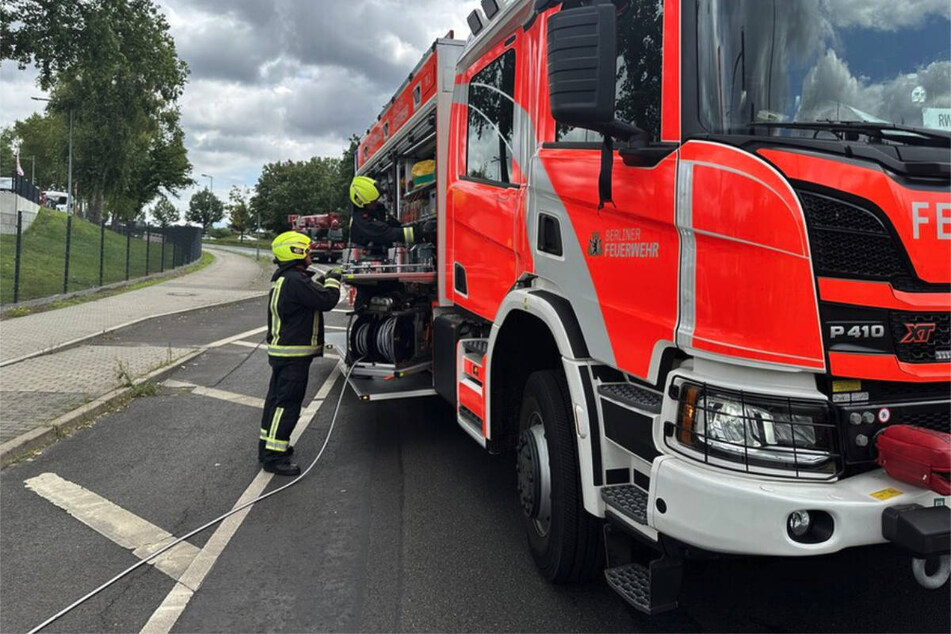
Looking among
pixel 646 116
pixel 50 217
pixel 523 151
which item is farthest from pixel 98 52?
pixel 646 116

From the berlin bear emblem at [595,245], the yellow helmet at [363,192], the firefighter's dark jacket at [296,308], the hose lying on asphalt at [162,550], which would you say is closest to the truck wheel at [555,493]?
the berlin bear emblem at [595,245]

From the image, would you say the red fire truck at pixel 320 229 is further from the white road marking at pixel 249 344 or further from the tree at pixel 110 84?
the white road marking at pixel 249 344

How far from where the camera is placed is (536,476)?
3352 millimetres

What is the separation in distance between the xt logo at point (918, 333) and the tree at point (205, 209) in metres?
99.6

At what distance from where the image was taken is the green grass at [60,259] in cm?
1552

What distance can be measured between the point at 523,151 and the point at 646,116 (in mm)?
1207

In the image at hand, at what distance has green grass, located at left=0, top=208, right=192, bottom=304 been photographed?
611 inches

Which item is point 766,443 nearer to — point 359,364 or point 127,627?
point 127,627

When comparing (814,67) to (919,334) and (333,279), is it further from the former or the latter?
(333,279)

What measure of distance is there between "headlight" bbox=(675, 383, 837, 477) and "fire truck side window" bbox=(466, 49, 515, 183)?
7.06 ft

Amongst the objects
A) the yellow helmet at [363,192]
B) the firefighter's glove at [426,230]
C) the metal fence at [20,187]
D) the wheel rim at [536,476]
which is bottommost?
the wheel rim at [536,476]

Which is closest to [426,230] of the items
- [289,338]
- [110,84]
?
[289,338]

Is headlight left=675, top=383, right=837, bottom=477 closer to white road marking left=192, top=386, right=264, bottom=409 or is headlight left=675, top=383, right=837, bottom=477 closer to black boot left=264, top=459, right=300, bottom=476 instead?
black boot left=264, top=459, right=300, bottom=476

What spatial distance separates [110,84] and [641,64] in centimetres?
3856
